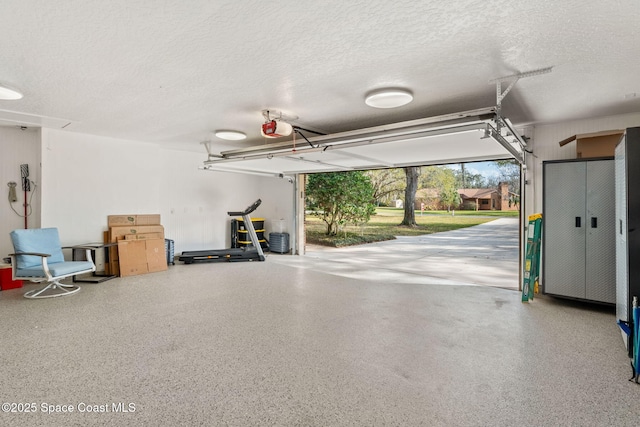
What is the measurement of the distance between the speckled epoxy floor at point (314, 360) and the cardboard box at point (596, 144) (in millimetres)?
1980

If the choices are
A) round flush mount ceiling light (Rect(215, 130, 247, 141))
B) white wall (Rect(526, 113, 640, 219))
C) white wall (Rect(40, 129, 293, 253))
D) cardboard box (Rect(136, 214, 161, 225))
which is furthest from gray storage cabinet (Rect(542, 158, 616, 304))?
cardboard box (Rect(136, 214, 161, 225))

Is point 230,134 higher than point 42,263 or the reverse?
higher

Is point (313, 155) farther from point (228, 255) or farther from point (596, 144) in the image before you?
point (596, 144)

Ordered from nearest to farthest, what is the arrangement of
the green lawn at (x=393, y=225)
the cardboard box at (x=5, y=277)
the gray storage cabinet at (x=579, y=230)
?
the gray storage cabinet at (x=579, y=230)
the cardboard box at (x=5, y=277)
the green lawn at (x=393, y=225)

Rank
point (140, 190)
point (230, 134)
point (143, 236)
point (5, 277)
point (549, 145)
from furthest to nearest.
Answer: point (140, 190)
point (143, 236)
point (230, 134)
point (5, 277)
point (549, 145)

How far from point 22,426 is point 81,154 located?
17.1 ft

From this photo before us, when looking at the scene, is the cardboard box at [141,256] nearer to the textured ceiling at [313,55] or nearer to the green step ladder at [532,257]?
the textured ceiling at [313,55]

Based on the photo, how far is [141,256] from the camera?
6.14 meters

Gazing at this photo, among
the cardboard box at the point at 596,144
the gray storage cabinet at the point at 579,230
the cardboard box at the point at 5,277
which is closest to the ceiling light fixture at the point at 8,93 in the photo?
the cardboard box at the point at 5,277

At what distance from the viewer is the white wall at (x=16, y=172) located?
5.62 meters

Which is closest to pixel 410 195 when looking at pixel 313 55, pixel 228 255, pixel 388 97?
pixel 228 255

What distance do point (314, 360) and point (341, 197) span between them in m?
8.19

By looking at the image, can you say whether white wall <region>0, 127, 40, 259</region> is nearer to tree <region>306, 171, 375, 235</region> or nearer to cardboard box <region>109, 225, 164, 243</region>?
cardboard box <region>109, 225, 164, 243</region>

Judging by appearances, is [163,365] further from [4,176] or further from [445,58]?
[4,176]
